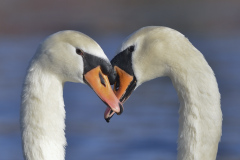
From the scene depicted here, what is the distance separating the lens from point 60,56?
23.2ft

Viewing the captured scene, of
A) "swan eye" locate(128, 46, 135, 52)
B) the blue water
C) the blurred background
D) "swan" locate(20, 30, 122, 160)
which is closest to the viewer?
"swan" locate(20, 30, 122, 160)

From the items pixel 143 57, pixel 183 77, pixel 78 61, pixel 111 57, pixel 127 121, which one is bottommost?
pixel 183 77

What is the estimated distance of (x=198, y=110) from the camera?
7.23 meters

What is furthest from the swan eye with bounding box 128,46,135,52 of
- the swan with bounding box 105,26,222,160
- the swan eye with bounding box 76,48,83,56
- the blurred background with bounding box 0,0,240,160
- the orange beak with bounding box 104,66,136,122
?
A: the blurred background with bounding box 0,0,240,160

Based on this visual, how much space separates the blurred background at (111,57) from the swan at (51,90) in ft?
23.2

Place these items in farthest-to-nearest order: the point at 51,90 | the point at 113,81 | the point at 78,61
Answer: the point at 113,81, the point at 78,61, the point at 51,90

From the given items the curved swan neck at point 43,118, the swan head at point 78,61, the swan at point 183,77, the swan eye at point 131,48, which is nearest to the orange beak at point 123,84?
the swan at point 183,77

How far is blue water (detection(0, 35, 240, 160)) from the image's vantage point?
1456 cm

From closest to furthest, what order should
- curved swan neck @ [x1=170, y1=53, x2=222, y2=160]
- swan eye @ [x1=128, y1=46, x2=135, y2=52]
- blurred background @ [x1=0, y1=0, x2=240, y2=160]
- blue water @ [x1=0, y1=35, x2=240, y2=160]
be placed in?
curved swan neck @ [x1=170, y1=53, x2=222, y2=160] < swan eye @ [x1=128, y1=46, x2=135, y2=52] < blue water @ [x1=0, y1=35, x2=240, y2=160] < blurred background @ [x1=0, y1=0, x2=240, y2=160]

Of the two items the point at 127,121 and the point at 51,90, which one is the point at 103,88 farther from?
the point at 127,121

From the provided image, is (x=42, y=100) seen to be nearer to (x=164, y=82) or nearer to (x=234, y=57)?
(x=164, y=82)

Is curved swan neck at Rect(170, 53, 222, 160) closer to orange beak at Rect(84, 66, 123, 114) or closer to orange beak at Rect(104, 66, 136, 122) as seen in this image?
orange beak at Rect(104, 66, 136, 122)

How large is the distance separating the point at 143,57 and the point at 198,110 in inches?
29.6

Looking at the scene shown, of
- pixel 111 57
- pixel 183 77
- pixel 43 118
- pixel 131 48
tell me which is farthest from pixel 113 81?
pixel 111 57
